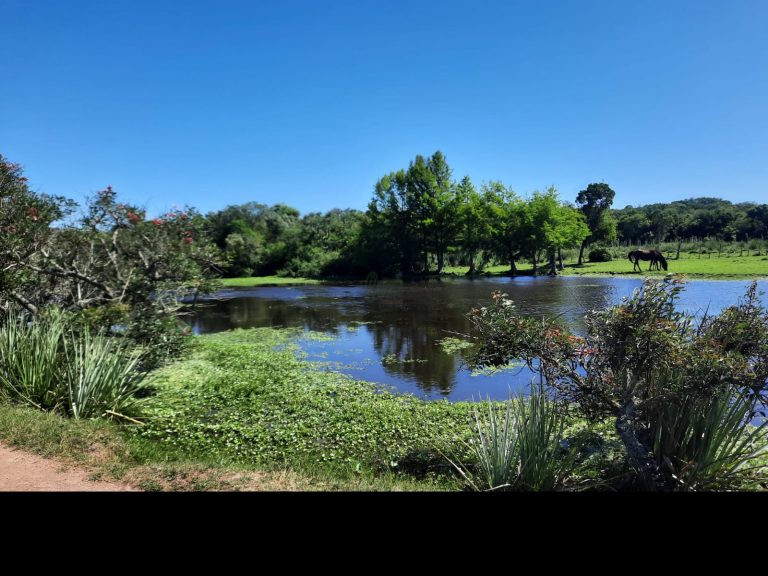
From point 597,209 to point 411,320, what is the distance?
2633cm

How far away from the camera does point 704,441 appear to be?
4.24 metres

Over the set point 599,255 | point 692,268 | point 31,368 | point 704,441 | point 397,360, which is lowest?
Answer: point 397,360

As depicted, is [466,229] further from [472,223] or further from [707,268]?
[707,268]

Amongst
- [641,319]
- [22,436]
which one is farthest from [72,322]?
[641,319]

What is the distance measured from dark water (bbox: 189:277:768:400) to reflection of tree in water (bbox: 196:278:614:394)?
0.10 ft

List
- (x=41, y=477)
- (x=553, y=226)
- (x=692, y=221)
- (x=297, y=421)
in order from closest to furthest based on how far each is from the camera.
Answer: (x=41, y=477) < (x=297, y=421) < (x=553, y=226) < (x=692, y=221)

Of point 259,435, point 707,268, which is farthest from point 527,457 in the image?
point 707,268

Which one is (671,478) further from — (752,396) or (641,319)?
(641,319)

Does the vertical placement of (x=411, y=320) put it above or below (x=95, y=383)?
below

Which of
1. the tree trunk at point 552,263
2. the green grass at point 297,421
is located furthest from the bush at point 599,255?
the green grass at point 297,421

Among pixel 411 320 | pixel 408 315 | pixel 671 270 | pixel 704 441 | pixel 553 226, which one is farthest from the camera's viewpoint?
pixel 553 226

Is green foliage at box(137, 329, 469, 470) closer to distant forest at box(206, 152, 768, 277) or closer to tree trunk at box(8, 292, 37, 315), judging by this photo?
tree trunk at box(8, 292, 37, 315)

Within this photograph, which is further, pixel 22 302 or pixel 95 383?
pixel 22 302
